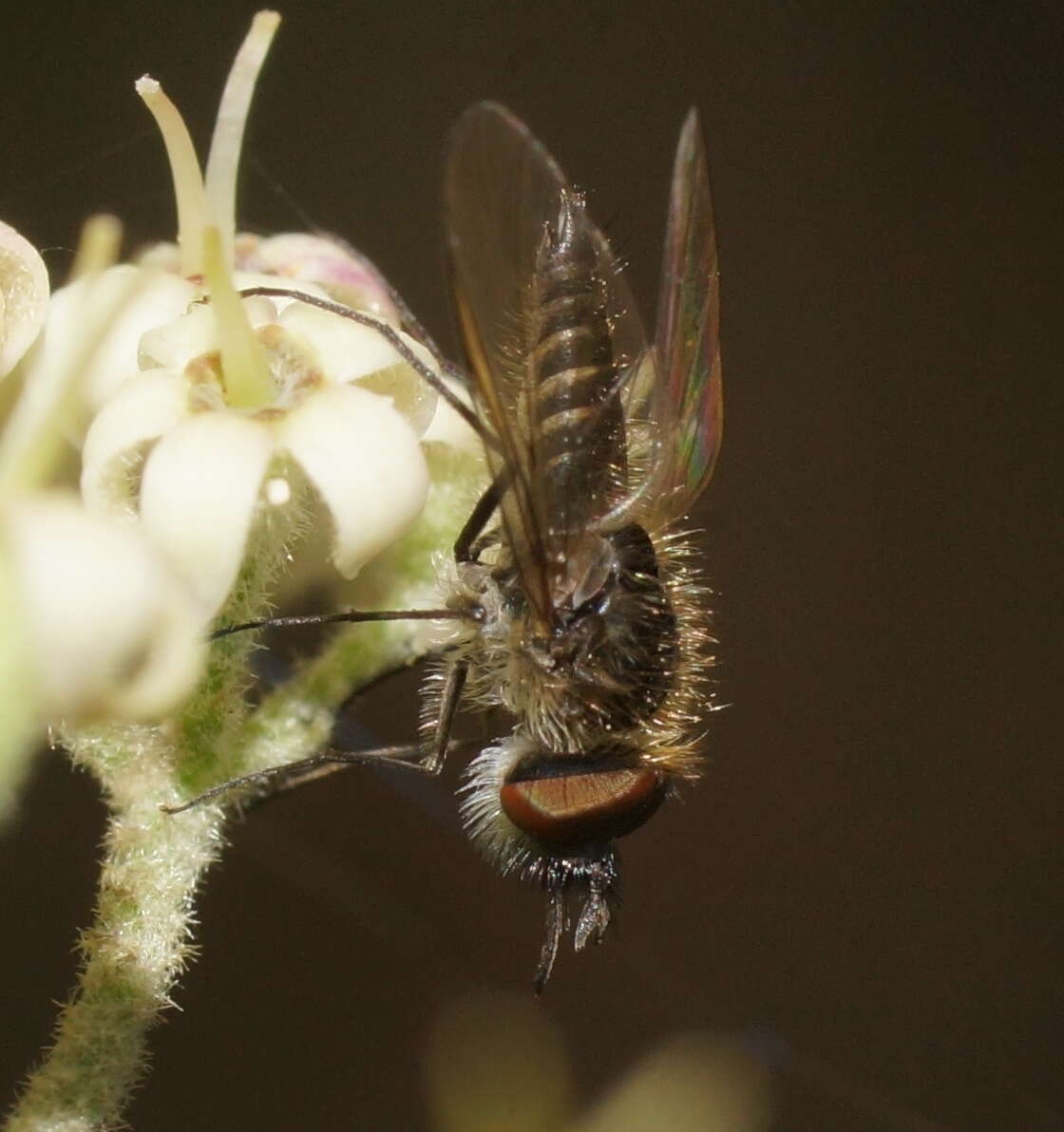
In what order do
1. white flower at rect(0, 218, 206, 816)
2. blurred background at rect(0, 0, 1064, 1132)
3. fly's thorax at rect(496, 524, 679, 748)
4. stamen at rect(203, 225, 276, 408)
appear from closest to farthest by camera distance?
1. white flower at rect(0, 218, 206, 816)
2. stamen at rect(203, 225, 276, 408)
3. fly's thorax at rect(496, 524, 679, 748)
4. blurred background at rect(0, 0, 1064, 1132)

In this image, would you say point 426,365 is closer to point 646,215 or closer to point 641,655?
point 641,655

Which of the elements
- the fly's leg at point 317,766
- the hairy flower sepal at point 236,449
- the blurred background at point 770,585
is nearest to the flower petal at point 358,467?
the hairy flower sepal at point 236,449

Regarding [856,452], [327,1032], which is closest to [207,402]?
[327,1032]

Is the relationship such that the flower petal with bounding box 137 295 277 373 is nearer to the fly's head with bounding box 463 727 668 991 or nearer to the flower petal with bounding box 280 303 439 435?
the flower petal with bounding box 280 303 439 435

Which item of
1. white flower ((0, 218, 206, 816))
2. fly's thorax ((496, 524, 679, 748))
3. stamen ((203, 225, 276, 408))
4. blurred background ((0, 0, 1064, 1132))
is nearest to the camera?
white flower ((0, 218, 206, 816))

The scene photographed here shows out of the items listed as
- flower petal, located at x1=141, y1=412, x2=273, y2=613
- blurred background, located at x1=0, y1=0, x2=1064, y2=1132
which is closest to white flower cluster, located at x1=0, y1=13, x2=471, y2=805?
flower petal, located at x1=141, y1=412, x2=273, y2=613

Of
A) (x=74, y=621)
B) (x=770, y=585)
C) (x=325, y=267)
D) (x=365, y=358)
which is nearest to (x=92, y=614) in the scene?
(x=74, y=621)
